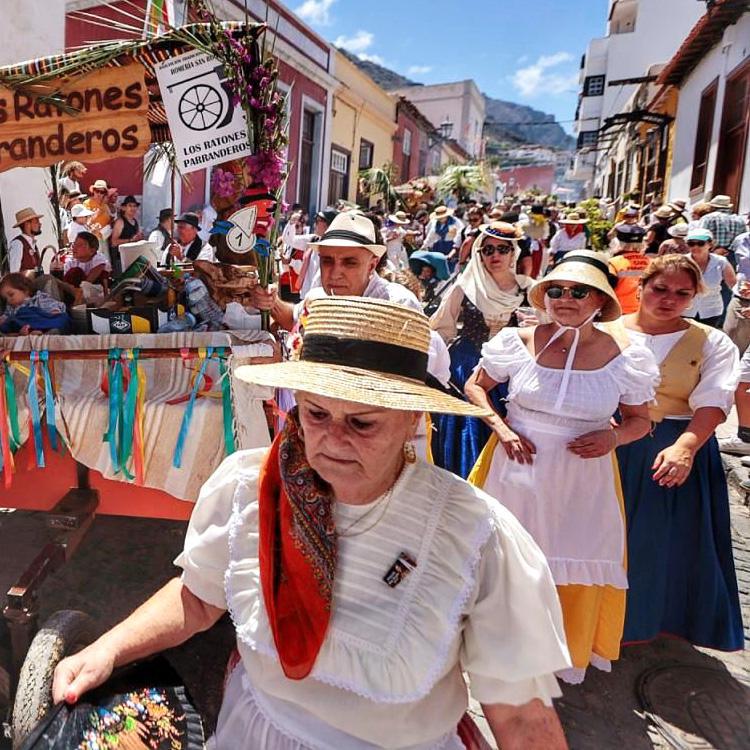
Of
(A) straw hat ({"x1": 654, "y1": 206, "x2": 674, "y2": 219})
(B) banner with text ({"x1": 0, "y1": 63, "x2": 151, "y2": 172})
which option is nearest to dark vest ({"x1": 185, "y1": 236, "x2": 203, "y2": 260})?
(B) banner with text ({"x1": 0, "y1": 63, "x2": 151, "y2": 172})

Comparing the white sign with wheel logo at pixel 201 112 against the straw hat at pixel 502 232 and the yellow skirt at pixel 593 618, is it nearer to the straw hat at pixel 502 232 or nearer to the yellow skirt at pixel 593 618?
the straw hat at pixel 502 232

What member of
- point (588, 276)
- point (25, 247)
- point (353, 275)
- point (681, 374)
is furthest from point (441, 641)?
point (25, 247)

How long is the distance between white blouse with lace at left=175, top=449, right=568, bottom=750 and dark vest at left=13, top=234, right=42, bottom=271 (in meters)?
4.63

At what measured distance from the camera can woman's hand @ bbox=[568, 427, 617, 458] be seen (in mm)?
2377

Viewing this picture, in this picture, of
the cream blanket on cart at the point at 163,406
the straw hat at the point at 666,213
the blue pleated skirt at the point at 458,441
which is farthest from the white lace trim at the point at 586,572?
the straw hat at the point at 666,213

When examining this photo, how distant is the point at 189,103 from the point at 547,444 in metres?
2.10

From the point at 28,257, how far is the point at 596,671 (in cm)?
524

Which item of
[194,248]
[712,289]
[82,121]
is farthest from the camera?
[194,248]

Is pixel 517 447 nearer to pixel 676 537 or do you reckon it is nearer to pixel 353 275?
pixel 676 537

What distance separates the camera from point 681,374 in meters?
2.72

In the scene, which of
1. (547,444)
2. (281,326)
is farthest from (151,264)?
(547,444)

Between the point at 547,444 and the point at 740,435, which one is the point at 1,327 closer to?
the point at 547,444

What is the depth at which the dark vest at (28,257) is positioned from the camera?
16.8 feet

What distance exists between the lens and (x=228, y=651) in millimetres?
2785
